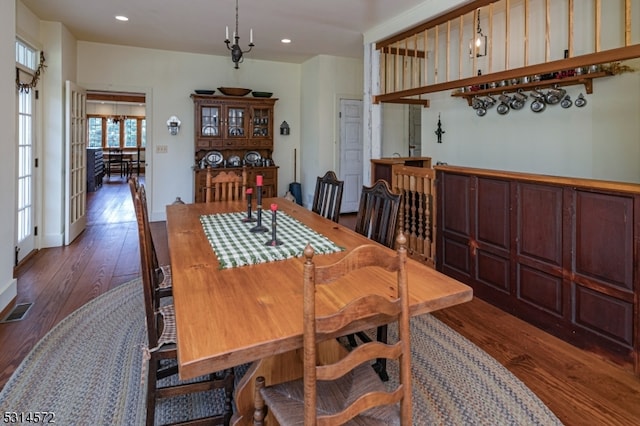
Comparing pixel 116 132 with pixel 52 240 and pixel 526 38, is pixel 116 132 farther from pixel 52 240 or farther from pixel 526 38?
pixel 526 38

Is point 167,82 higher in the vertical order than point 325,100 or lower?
higher

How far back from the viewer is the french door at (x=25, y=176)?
420 cm

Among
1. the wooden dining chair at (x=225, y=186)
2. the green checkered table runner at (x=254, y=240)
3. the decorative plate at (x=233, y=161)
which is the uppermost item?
the decorative plate at (x=233, y=161)

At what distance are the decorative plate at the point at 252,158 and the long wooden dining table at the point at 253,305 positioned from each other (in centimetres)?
495

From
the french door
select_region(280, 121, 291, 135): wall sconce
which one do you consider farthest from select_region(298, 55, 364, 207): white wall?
the french door

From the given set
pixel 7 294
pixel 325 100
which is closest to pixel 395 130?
pixel 325 100

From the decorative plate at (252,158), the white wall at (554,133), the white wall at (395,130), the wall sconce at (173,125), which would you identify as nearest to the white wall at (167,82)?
the wall sconce at (173,125)

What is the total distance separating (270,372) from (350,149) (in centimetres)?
587

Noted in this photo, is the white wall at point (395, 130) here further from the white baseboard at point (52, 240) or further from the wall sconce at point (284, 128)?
the white baseboard at point (52, 240)

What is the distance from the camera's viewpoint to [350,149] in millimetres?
7125

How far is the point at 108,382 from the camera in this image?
2.12 meters

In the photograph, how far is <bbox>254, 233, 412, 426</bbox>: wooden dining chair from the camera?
42.4 inches

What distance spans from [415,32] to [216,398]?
421 centimetres

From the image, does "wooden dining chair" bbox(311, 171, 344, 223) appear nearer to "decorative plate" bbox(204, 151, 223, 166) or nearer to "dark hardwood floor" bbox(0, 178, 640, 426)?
"dark hardwood floor" bbox(0, 178, 640, 426)
